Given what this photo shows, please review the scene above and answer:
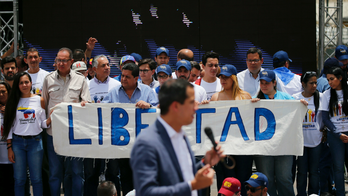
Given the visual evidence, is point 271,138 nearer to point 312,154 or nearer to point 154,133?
point 312,154

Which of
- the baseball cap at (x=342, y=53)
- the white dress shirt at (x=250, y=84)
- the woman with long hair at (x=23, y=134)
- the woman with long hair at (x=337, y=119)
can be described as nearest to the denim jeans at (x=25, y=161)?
the woman with long hair at (x=23, y=134)

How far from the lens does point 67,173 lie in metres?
5.81

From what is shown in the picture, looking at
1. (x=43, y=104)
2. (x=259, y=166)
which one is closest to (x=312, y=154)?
(x=259, y=166)

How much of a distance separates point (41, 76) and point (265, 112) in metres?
3.89

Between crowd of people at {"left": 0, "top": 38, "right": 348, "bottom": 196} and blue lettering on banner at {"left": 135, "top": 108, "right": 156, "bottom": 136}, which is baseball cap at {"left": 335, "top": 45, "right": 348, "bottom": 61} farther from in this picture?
blue lettering on banner at {"left": 135, "top": 108, "right": 156, "bottom": 136}

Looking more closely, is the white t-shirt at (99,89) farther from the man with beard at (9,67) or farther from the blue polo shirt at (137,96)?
the man with beard at (9,67)

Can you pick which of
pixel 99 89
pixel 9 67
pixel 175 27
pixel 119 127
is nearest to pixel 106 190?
pixel 119 127

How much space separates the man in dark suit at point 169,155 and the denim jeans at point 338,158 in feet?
13.1

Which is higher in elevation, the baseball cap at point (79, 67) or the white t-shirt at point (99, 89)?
the baseball cap at point (79, 67)

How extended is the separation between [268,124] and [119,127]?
2.18 metres

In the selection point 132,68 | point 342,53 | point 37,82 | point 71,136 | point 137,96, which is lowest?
point 71,136

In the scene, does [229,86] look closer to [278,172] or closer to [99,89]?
[278,172]

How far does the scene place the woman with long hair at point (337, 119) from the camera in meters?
6.00

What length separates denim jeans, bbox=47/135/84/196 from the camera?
566cm
